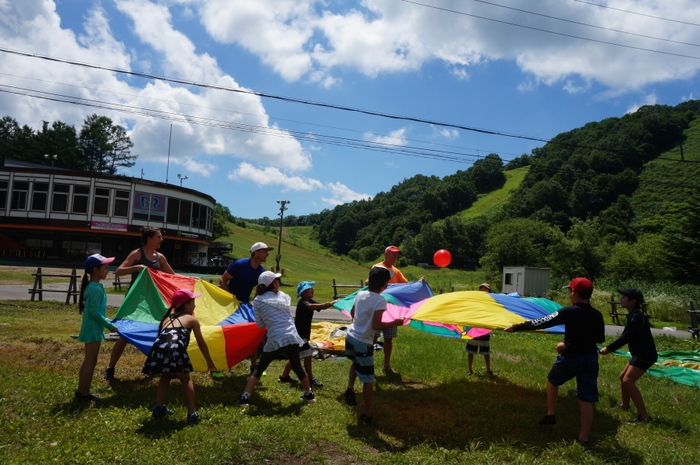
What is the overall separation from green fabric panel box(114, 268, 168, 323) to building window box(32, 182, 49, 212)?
43436mm

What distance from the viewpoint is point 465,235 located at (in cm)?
10025

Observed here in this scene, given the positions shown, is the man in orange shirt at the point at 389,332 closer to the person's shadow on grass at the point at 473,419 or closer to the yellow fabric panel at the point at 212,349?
the person's shadow on grass at the point at 473,419

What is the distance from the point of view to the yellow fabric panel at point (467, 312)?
6.68 m

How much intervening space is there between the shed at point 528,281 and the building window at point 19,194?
42413mm

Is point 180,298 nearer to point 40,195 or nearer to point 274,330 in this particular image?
point 274,330

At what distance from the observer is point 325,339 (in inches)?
420

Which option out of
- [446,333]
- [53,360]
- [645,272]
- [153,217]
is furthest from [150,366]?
[645,272]

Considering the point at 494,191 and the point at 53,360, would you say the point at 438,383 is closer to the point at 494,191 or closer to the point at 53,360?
the point at 53,360

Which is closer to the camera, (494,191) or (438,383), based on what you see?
(438,383)

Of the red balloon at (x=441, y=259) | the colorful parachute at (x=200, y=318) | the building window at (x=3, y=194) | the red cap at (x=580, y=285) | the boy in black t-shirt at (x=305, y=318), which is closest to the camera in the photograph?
the red cap at (x=580, y=285)

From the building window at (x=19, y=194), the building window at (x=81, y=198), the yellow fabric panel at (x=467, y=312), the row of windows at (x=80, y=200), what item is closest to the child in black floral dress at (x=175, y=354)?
the yellow fabric panel at (x=467, y=312)

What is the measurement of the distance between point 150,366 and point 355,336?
2.35 m

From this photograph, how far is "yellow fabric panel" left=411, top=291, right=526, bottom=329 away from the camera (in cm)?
668

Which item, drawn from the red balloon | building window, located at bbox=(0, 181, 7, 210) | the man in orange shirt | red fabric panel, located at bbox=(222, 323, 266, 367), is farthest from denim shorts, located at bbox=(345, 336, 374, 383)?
building window, located at bbox=(0, 181, 7, 210)
